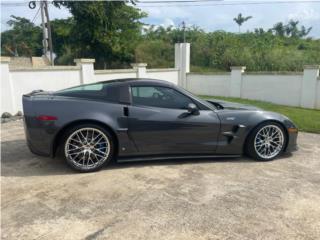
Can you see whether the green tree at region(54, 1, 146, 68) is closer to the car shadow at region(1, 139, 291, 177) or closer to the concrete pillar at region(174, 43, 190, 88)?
the concrete pillar at region(174, 43, 190, 88)

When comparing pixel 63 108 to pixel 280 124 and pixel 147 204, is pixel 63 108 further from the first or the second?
pixel 280 124

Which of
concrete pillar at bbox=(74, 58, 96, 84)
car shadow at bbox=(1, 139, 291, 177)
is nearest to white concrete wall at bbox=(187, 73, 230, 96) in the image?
concrete pillar at bbox=(74, 58, 96, 84)

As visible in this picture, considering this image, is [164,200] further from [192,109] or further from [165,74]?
[165,74]

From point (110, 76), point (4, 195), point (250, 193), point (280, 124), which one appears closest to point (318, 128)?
point (280, 124)

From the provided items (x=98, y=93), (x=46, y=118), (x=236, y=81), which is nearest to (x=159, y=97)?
(x=98, y=93)

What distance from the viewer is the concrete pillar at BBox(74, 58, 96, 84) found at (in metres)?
10.2

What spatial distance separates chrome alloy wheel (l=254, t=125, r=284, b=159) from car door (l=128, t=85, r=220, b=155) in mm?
708

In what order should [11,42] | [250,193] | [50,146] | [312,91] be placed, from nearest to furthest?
[250,193]
[50,146]
[312,91]
[11,42]

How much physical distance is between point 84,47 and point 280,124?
16.7 meters

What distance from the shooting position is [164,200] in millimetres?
3164

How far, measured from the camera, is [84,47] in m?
19.0

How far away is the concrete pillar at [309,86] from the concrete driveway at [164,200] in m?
7.14

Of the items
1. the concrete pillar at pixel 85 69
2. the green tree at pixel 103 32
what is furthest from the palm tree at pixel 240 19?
the concrete pillar at pixel 85 69

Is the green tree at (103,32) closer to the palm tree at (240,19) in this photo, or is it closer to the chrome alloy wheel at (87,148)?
the chrome alloy wheel at (87,148)
